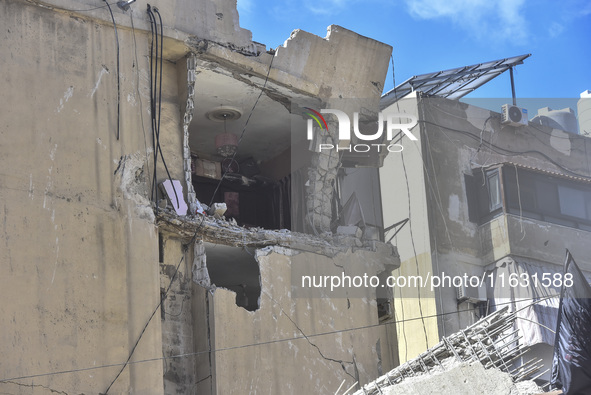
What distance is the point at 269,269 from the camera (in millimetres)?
15328

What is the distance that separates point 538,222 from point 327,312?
7.55 m

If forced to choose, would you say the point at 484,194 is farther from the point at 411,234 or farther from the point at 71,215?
the point at 71,215

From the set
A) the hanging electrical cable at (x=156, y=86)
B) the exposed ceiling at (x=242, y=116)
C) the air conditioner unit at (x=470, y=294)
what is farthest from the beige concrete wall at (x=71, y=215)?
the air conditioner unit at (x=470, y=294)

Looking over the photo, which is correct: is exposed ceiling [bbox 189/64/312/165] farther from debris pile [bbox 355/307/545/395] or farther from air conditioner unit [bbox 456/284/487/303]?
debris pile [bbox 355/307/545/395]

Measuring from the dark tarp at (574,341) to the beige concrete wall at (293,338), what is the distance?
466 centimetres

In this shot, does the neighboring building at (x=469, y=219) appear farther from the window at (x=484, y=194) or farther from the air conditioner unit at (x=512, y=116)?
the air conditioner unit at (x=512, y=116)

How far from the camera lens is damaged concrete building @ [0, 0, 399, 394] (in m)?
12.8

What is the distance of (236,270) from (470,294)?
6864 millimetres

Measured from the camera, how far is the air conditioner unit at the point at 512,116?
949 inches

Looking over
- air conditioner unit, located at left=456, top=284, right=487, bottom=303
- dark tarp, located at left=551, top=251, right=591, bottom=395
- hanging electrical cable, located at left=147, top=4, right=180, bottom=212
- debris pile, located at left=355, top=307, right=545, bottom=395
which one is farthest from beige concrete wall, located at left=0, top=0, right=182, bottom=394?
air conditioner unit, located at left=456, top=284, right=487, bottom=303

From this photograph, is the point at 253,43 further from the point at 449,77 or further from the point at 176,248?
the point at 449,77

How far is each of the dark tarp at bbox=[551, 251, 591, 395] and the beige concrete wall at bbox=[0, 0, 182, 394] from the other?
518cm

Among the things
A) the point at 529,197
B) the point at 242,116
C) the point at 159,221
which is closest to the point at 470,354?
the point at 159,221

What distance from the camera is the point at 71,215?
43.5ft
